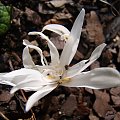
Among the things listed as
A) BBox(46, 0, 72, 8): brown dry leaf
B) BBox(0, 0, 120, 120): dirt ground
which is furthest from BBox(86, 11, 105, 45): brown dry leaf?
BBox(46, 0, 72, 8): brown dry leaf

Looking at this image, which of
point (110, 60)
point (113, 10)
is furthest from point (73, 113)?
point (113, 10)

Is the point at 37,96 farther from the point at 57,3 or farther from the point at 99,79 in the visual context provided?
the point at 57,3

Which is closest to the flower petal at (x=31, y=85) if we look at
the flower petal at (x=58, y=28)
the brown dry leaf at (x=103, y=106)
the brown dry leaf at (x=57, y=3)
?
the flower petal at (x=58, y=28)

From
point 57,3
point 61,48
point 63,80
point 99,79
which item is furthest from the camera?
point 57,3

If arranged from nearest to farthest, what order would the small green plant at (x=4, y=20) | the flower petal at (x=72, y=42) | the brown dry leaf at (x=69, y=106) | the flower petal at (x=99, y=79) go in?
the flower petal at (x=99, y=79) → the flower petal at (x=72, y=42) → the brown dry leaf at (x=69, y=106) → the small green plant at (x=4, y=20)

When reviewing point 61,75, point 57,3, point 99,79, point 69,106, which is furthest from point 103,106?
point 57,3

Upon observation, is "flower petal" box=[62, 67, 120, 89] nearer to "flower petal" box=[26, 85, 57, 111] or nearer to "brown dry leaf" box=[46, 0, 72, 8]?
"flower petal" box=[26, 85, 57, 111]

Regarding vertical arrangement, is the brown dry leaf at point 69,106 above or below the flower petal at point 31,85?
below

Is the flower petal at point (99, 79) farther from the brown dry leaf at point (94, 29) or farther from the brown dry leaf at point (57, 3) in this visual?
the brown dry leaf at point (57, 3)

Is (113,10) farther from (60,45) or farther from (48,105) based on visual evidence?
(48,105)
